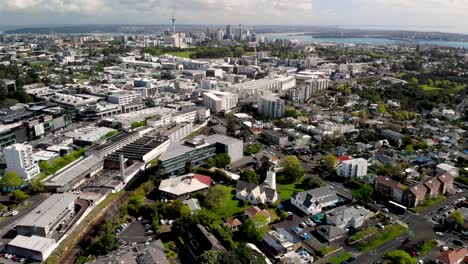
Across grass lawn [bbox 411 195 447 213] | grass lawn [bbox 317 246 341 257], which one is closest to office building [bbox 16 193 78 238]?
grass lawn [bbox 317 246 341 257]

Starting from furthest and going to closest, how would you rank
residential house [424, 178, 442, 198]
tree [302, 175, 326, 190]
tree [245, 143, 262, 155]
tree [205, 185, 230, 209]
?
tree [245, 143, 262, 155] < tree [302, 175, 326, 190] < residential house [424, 178, 442, 198] < tree [205, 185, 230, 209]

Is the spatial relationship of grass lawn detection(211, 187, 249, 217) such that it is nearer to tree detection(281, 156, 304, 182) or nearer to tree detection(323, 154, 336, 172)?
tree detection(281, 156, 304, 182)

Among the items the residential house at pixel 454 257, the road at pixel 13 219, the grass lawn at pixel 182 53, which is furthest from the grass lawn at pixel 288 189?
the grass lawn at pixel 182 53

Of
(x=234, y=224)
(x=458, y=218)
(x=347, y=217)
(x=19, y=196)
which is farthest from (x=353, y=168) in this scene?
(x=19, y=196)

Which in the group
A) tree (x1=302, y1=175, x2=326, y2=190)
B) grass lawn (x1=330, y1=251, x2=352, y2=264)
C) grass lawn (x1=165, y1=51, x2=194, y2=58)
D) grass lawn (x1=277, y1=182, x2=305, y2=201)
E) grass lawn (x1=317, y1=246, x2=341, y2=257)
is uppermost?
grass lawn (x1=165, y1=51, x2=194, y2=58)

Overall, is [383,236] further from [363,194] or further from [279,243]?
[279,243]

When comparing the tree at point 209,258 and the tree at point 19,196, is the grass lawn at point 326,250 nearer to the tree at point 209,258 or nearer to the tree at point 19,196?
the tree at point 209,258
